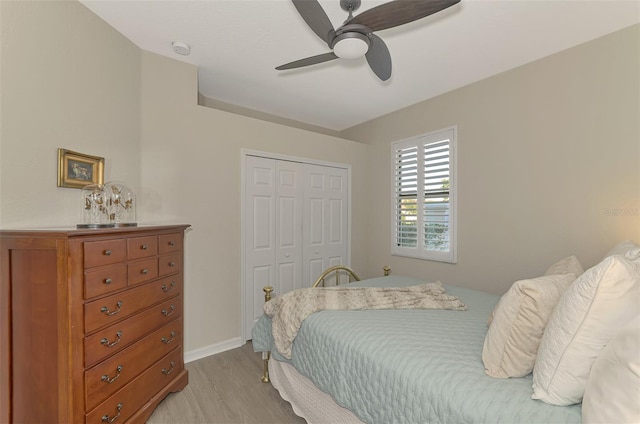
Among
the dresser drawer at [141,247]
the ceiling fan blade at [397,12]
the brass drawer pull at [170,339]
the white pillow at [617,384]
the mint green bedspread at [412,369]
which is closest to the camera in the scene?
the white pillow at [617,384]

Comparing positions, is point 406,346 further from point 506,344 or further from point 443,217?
point 443,217

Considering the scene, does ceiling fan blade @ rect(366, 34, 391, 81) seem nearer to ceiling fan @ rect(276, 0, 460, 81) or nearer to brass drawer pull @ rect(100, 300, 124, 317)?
ceiling fan @ rect(276, 0, 460, 81)

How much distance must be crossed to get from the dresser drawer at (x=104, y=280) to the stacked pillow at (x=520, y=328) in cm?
198

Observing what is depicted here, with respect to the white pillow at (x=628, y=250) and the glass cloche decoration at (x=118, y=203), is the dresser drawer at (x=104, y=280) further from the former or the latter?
the white pillow at (x=628, y=250)

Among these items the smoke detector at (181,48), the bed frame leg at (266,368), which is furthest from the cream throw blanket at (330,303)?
the smoke detector at (181,48)

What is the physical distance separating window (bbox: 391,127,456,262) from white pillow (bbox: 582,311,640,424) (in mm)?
2398

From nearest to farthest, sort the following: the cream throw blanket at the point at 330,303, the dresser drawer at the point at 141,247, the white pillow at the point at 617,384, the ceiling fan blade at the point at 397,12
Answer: the white pillow at the point at 617,384, the ceiling fan blade at the point at 397,12, the dresser drawer at the point at 141,247, the cream throw blanket at the point at 330,303

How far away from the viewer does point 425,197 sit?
3496mm

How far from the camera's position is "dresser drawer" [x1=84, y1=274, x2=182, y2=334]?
154 centimetres

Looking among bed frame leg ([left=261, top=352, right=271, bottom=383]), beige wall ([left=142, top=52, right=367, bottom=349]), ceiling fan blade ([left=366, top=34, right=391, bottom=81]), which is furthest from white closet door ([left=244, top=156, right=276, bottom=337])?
ceiling fan blade ([left=366, top=34, right=391, bottom=81])

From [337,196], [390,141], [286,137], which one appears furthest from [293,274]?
[390,141]

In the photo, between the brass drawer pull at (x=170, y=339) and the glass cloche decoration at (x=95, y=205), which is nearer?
the glass cloche decoration at (x=95, y=205)

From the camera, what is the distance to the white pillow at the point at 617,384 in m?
0.79

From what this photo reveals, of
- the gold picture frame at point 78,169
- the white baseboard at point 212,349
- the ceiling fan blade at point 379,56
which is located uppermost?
the ceiling fan blade at point 379,56
